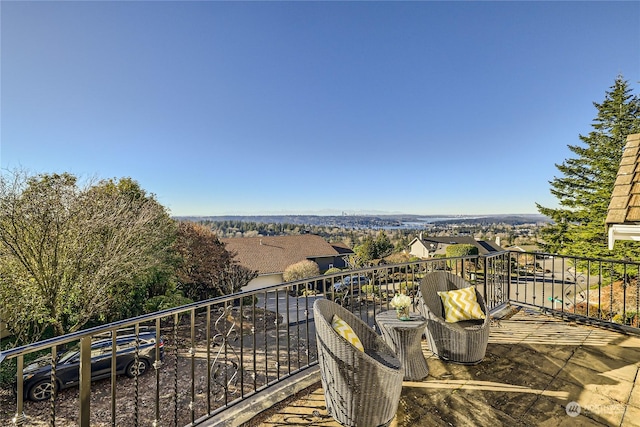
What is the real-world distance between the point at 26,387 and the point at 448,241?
35.8 meters

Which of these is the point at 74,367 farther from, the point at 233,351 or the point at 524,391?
the point at 524,391

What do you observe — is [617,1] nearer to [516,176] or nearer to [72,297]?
[516,176]

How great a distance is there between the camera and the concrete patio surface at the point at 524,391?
2.00 meters

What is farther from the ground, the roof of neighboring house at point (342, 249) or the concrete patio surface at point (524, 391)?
the concrete patio surface at point (524, 391)

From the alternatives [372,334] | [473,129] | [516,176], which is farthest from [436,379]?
[516,176]

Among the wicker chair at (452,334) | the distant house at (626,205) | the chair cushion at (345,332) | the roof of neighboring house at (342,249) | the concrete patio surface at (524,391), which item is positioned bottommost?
the roof of neighboring house at (342,249)

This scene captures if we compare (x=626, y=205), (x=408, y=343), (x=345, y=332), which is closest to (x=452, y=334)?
(x=408, y=343)

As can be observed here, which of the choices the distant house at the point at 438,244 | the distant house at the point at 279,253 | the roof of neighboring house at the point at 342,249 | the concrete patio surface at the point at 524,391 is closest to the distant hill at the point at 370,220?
the distant house at the point at 438,244

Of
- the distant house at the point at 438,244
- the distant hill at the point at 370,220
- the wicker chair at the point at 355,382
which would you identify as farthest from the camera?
the distant hill at the point at 370,220

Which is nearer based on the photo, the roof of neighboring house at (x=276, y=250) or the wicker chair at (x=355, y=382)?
the wicker chair at (x=355, y=382)

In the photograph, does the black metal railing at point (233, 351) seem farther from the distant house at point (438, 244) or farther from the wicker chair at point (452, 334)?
the distant house at point (438, 244)

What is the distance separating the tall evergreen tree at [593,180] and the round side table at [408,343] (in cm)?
1892

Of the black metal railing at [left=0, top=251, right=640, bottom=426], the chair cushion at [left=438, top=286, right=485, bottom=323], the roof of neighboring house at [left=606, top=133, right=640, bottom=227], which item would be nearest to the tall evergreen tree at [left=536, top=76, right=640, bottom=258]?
the black metal railing at [left=0, top=251, right=640, bottom=426]

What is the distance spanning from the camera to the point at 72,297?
7.62 metres
